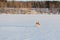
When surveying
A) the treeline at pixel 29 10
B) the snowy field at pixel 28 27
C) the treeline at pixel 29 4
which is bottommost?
the snowy field at pixel 28 27

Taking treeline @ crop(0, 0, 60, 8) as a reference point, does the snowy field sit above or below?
below

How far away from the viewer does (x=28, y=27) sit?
1.97 m

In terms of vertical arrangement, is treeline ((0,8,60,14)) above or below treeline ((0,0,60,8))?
below

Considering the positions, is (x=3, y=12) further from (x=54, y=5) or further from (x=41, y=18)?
(x=54, y=5)

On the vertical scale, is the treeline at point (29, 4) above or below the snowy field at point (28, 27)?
above

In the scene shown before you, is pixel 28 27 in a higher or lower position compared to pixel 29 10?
lower

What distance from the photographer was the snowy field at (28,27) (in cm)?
195

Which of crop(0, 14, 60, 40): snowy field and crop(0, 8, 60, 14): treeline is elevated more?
crop(0, 8, 60, 14): treeline

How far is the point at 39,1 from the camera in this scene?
1979 mm

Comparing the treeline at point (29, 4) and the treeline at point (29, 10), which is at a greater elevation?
the treeline at point (29, 4)

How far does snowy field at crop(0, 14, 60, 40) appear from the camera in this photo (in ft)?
6.41

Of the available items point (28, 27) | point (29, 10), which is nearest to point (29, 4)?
point (29, 10)

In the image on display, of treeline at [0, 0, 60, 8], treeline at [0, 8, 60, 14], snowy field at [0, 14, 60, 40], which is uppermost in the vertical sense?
treeline at [0, 0, 60, 8]

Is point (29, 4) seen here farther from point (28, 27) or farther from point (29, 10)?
point (28, 27)
